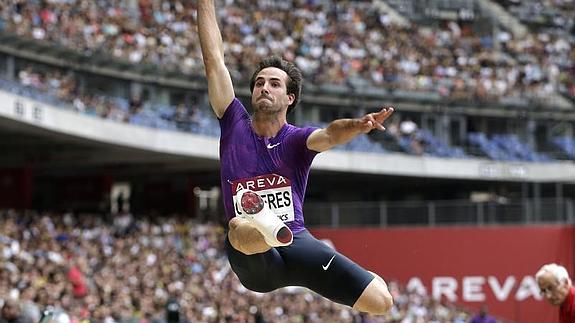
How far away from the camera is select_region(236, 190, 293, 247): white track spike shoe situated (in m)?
7.24

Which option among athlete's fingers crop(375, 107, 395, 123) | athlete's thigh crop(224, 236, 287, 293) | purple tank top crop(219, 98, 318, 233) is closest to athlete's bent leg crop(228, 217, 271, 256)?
athlete's thigh crop(224, 236, 287, 293)

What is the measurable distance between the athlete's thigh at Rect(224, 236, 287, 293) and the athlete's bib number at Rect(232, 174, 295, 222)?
27cm

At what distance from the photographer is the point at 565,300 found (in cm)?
764

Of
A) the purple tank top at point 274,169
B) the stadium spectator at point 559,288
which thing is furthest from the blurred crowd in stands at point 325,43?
the stadium spectator at point 559,288

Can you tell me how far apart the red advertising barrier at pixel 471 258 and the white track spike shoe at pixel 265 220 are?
89.4 feet

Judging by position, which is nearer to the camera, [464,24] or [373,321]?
[373,321]

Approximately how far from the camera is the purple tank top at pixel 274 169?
25.9 feet

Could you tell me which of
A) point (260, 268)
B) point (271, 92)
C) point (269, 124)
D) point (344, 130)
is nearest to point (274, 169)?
point (269, 124)

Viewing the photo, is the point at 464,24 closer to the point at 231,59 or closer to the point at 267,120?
the point at 231,59

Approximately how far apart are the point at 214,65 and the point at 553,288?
9.41ft

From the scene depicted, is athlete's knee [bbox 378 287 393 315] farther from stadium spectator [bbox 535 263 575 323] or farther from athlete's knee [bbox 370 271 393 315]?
stadium spectator [bbox 535 263 575 323]

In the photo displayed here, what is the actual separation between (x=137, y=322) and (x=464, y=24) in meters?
28.0

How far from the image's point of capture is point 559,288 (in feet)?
24.9

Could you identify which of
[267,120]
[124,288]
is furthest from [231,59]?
[267,120]
